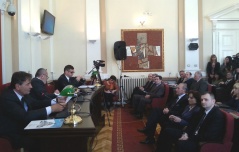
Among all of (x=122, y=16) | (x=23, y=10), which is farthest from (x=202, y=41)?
(x=23, y=10)

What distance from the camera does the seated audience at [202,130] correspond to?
9.39 feet

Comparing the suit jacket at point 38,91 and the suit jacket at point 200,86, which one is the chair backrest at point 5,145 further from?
the suit jacket at point 200,86

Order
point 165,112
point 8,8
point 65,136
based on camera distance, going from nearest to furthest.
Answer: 1. point 65,136
2. point 165,112
3. point 8,8

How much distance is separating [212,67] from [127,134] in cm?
471

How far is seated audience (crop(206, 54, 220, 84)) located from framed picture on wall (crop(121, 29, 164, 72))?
5.20ft

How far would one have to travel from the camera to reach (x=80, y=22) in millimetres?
8375

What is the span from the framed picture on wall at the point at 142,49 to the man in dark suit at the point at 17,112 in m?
6.06

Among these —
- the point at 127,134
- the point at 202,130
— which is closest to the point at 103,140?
the point at 127,134

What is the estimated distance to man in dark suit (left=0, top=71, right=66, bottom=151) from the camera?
243cm

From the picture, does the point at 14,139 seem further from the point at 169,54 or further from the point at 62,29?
the point at 169,54

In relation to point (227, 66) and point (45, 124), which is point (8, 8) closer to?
point (45, 124)

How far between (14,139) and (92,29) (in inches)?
240

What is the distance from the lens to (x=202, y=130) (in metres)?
3.02

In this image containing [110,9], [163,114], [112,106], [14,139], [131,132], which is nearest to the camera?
[14,139]
